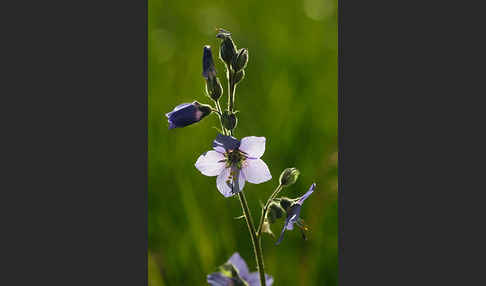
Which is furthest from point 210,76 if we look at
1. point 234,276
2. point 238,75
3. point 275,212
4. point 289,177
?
point 234,276

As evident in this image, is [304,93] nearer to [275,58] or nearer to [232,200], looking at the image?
[275,58]

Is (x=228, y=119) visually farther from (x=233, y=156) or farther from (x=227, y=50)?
(x=227, y=50)

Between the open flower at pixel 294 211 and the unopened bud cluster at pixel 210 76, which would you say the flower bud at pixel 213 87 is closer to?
the unopened bud cluster at pixel 210 76

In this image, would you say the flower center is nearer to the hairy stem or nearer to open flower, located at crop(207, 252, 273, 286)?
the hairy stem

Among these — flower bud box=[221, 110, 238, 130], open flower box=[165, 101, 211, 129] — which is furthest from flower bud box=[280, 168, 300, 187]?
open flower box=[165, 101, 211, 129]

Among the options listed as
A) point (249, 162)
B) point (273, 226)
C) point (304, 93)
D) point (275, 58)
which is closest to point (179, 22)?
point (275, 58)

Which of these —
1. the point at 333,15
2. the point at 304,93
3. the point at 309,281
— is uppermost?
the point at 333,15

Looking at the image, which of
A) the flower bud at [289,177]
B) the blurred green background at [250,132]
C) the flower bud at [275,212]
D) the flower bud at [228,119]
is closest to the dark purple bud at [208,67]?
the flower bud at [228,119]
